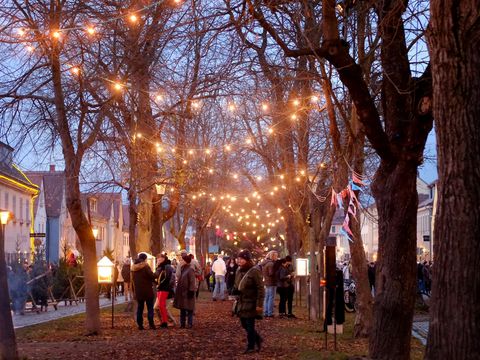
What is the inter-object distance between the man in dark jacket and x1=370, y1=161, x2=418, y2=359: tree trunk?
930 cm

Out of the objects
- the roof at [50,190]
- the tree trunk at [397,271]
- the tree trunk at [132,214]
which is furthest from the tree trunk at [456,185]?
the roof at [50,190]

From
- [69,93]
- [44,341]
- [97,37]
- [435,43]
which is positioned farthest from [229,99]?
[435,43]

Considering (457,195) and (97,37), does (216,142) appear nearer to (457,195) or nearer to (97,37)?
(97,37)

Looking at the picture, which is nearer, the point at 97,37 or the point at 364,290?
the point at 97,37

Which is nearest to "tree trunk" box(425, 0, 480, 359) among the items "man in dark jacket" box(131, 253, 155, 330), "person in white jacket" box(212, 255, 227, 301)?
"man in dark jacket" box(131, 253, 155, 330)

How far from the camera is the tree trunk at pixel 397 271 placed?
34.1 feet

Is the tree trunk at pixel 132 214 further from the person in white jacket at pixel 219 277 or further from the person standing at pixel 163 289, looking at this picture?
the person in white jacket at pixel 219 277

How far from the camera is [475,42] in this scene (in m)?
7.51

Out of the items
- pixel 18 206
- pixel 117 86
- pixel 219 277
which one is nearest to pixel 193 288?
pixel 117 86

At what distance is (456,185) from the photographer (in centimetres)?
740

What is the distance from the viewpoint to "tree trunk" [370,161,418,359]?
34.1ft

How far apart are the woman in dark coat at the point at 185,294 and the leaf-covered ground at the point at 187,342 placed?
1.18 feet

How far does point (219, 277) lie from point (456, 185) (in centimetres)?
2755

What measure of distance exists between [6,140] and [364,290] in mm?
7352
